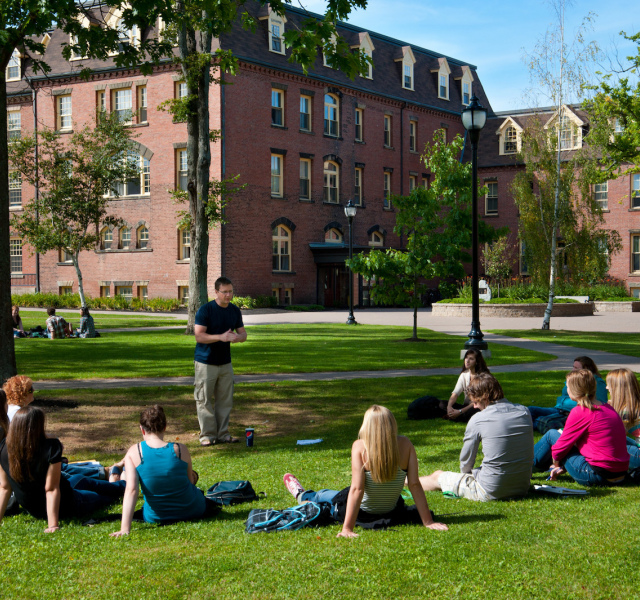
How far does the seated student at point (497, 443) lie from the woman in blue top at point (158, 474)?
8.09 ft

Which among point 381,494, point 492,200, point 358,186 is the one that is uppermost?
point 358,186

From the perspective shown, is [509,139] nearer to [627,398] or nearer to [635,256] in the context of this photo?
[635,256]

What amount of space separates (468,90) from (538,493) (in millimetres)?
53411

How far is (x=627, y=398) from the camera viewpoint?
7.27 m

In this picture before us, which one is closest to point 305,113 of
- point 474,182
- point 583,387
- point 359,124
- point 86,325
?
point 359,124

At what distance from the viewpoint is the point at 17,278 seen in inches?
1720

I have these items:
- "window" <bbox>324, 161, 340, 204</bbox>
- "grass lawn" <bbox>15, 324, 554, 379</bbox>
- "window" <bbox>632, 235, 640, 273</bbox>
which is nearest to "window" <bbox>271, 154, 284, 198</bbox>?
"window" <bbox>324, 161, 340, 204</bbox>

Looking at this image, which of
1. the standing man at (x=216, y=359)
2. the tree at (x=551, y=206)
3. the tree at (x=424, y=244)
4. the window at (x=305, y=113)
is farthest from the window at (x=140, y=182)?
the standing man at (x=216, y=359)

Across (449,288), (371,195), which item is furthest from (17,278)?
(449,288)

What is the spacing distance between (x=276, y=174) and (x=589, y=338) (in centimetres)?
2212

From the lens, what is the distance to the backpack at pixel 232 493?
650 centimetres

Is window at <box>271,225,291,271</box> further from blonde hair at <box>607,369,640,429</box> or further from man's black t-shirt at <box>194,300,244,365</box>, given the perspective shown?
blonde hair at <box>607,369,640,429</box>

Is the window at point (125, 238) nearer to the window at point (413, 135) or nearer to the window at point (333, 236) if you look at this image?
the window at point (333, 236)

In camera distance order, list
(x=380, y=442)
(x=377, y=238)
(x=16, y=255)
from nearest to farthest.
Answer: (x=380, y=442)
(x=16, y=255)
(x=377, y=238)
